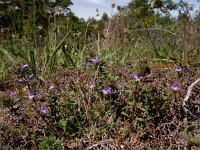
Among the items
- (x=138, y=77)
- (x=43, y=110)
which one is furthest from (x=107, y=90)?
(x=43, y=110)

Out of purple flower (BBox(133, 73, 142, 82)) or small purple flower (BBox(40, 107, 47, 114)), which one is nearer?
purple flower (BBox(133, 73, 142, 82))

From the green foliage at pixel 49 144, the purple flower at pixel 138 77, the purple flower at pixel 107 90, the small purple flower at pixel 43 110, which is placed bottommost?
the green foliage at pixel 49 144

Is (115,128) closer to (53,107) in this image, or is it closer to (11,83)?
(53,107)

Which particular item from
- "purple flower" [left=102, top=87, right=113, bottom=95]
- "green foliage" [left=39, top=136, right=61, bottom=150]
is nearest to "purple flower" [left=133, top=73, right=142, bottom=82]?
"purple flower" [left=102, top=87, right=113, bottom=95]

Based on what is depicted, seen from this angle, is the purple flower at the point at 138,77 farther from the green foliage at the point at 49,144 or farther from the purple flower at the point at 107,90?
the green foliage at the point at 49,144

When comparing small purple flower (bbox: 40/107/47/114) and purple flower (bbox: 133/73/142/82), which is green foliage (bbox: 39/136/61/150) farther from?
purple flower (bbox: 133/73/142/82)

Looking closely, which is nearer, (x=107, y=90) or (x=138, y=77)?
(x=138, y=77)

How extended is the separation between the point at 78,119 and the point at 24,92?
2.56 feet

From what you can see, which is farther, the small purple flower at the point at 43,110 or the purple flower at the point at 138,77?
the small purple flower at the point at 43,110

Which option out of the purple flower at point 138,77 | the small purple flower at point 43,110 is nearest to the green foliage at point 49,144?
the small purple flower at point 43,110

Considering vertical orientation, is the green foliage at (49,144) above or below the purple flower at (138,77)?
Answer: below

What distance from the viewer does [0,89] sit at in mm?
3496

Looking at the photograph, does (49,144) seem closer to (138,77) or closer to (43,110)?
(43,110)

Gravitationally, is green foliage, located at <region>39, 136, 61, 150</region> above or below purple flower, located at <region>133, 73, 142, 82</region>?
below
